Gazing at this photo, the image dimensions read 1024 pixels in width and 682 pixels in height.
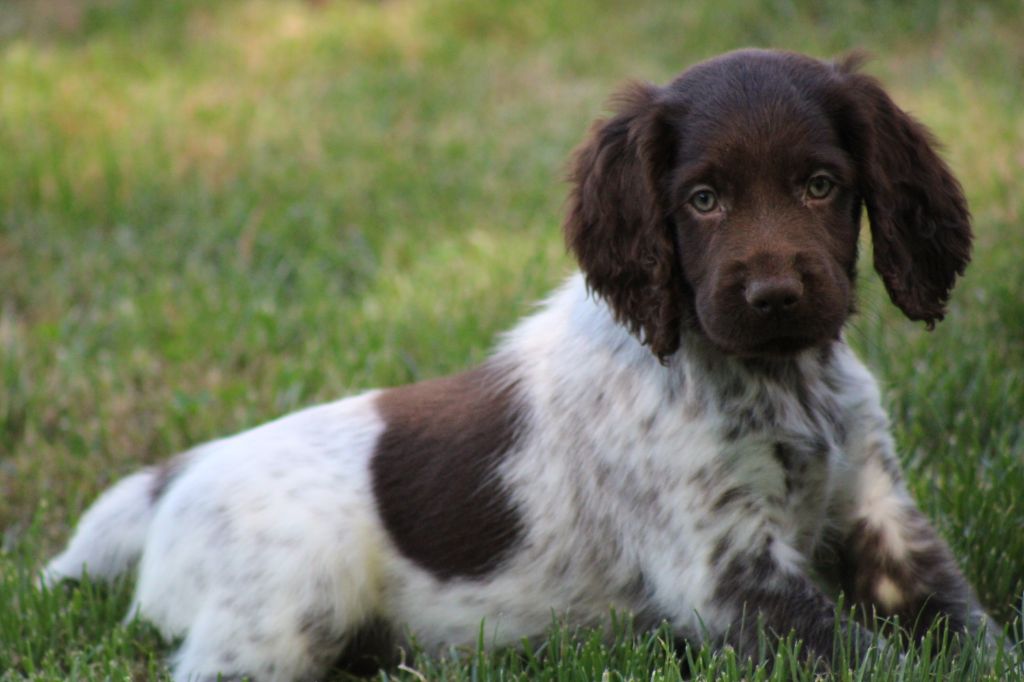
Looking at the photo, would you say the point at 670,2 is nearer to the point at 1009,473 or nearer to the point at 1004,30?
the point at 1004,30

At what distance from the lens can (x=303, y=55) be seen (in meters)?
9.95

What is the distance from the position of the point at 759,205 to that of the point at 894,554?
3.34 feet

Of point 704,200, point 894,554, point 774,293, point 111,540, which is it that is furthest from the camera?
point 111,540

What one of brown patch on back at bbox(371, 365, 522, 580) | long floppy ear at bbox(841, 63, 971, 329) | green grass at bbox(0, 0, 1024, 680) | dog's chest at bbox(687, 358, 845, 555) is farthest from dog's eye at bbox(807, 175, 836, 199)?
brown patch on back at bbox(371, 365, 522, 580)

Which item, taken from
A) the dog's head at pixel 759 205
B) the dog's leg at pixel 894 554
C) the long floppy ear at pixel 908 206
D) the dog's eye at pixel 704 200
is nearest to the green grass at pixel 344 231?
the dog's leg at pixel 894 554

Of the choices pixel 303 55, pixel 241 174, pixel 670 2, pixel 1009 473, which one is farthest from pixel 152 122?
pixel 1009 473

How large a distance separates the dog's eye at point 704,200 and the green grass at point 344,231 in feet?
3.01

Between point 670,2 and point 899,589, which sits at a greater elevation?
point 670,2

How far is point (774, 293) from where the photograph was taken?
306 centimetres

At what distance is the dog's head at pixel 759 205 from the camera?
3.16 metres

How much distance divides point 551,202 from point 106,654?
4144mm

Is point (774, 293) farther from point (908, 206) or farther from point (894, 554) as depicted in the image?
point (894, 554)

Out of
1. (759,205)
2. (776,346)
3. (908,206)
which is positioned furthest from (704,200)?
(908,206)

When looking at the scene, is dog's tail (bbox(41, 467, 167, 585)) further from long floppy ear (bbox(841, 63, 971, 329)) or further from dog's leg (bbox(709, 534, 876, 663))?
long floppy ear (bbox(841, 63, 971, 329))
